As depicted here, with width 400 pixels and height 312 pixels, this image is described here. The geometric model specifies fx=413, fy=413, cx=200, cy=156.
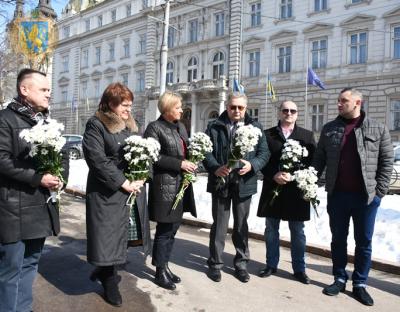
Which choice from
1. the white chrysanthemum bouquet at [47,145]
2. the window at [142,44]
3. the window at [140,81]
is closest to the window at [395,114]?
the window at [140,81]

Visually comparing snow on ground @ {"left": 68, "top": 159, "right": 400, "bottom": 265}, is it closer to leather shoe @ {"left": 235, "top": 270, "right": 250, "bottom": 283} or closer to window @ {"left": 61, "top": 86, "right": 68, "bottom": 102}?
leather shoe @ {"left": 235, "top": 270, "right": 250, "bottom": 283}

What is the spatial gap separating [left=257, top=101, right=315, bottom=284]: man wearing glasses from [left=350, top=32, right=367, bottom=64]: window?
23.2 meters

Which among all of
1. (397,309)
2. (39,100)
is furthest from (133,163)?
(397,309)

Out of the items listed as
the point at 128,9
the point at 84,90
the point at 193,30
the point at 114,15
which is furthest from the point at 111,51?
the point at 193,30

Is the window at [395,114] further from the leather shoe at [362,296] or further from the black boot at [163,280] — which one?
the black boot at [163,280]

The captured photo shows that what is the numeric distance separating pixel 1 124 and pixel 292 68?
27.6 meters

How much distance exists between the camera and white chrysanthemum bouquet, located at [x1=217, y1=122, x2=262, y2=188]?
4.32 meters

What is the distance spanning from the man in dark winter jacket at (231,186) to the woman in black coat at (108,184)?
3.93 feet

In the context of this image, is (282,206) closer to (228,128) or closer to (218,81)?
(228,128)

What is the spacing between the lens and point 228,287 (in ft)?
14.8

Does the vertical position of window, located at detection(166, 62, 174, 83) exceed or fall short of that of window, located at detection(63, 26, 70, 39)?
it falls short

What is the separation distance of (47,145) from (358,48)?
26.1 metres

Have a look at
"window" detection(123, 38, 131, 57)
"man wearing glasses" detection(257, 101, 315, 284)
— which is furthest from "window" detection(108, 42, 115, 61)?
"man wearing glasses" detection(257, 101, 315, 284)

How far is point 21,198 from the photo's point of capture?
10.3 ft
